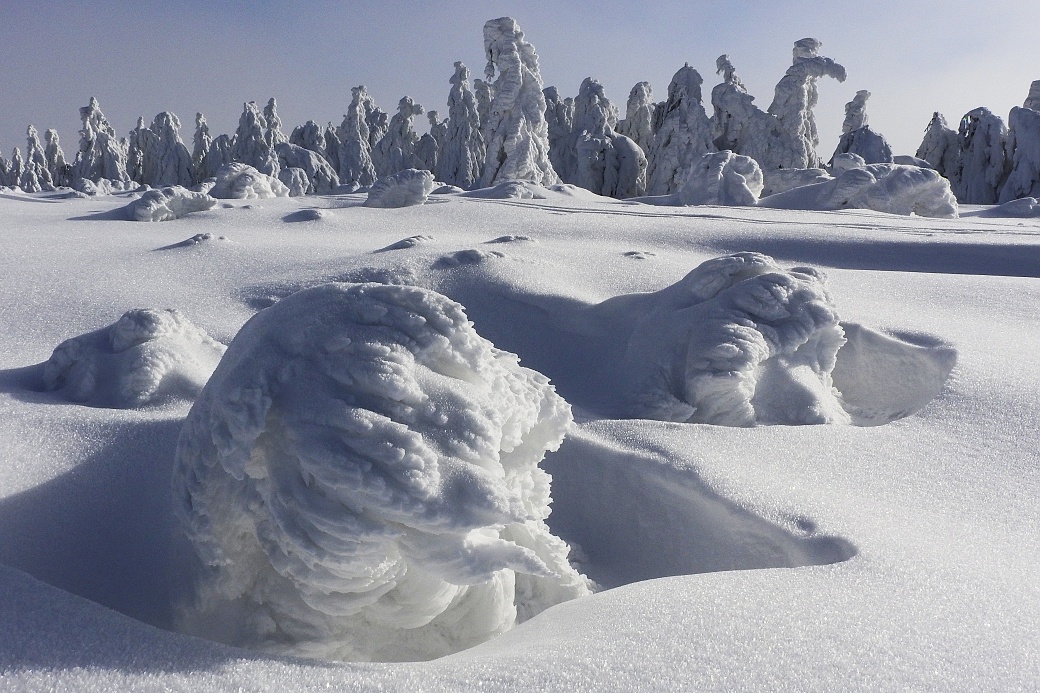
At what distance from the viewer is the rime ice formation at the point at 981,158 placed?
16750 mm

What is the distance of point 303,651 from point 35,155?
32573mm

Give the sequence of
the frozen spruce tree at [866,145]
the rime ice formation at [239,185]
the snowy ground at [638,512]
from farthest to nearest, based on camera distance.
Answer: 1. the frozen spruce tree at [866,145]
2. the rime ice formation at [239,185]
3. the snowy ground at [638,512]

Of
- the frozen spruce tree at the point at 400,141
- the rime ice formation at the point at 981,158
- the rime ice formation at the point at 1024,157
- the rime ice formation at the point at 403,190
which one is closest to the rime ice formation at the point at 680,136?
the rime ice formation at the point at 981,158

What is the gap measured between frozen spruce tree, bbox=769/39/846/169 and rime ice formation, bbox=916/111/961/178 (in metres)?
2.72

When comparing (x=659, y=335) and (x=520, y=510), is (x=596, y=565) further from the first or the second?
(x=659, y=335)

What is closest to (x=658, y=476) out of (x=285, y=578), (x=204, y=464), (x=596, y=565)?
(x=596, y=565)

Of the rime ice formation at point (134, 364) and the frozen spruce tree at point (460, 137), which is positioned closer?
the rime ice formation at point (134, 364)

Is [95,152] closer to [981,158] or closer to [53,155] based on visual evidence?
[53,155]

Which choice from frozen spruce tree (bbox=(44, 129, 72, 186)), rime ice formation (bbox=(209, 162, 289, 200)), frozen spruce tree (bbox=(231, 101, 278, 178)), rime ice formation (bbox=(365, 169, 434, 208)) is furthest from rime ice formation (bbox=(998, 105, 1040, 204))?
frozen spruce tree (bbox=(44, 129, 72, 186))

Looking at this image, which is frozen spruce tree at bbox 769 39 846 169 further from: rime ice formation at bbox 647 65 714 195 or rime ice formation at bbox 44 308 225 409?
rime ice formation at bbox 44 308 225 409

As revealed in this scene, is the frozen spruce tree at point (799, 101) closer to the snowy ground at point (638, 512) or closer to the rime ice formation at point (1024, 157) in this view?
the rime ice formation at point (1024, 157)

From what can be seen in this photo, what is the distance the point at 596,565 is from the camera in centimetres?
164

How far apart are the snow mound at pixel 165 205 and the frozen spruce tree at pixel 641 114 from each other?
1828 cm

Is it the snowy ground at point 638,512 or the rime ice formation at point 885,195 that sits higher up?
the rime ice formation at point 885,195
